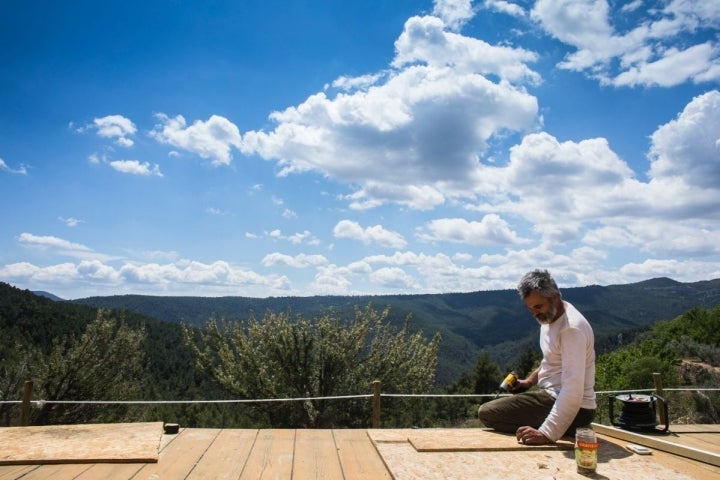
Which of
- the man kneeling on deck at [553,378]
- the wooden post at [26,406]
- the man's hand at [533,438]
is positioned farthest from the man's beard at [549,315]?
the wooden post at [26,406]

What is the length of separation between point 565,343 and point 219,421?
16109 mm

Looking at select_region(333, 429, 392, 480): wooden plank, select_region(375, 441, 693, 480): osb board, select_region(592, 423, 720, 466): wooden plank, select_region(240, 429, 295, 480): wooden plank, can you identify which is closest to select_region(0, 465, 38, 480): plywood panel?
select_region(240, 429, 295, 480): wooden plank

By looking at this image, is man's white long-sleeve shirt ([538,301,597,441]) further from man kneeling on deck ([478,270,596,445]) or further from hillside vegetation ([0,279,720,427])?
hillside vegetation ([0,279,720,427])

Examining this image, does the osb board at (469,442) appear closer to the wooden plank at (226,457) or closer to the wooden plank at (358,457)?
the wooden plank at (358,457)

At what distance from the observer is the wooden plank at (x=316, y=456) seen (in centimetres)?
265

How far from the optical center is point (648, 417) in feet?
11.7

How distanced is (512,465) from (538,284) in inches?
41.9

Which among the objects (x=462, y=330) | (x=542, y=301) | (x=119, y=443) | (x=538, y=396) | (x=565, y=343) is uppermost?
(x=542, y=301)

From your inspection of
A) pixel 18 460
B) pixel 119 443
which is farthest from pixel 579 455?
pixel 18 460

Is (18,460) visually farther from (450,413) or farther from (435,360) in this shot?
(450,413)

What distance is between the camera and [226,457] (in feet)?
9.65

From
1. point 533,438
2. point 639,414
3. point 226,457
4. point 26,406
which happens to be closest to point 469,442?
point 533,438

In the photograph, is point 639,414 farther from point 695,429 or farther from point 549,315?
point 695,429

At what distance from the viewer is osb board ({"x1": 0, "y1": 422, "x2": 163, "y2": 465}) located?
2750 millimetres
